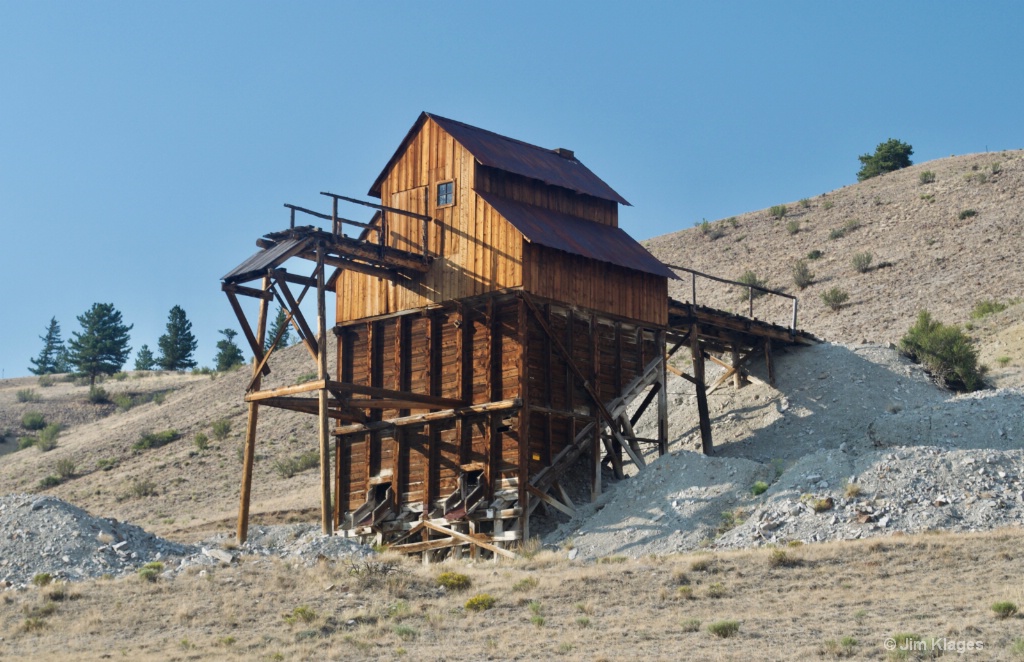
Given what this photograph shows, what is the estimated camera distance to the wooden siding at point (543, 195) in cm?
3872

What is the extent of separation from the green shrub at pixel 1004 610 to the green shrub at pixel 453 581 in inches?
426

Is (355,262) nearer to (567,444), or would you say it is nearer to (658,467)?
(567,444)

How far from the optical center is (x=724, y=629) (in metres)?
22.4

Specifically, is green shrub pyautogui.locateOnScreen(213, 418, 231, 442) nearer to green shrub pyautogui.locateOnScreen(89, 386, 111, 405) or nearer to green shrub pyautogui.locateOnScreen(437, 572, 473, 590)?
green shrub pyautogui.locateOnScreen(89, 386, 111, 405)

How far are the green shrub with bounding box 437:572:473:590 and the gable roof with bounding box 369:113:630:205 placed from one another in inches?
539

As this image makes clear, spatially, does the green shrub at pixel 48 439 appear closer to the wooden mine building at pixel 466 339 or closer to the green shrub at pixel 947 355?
the wooden mine building at pixel 466 339

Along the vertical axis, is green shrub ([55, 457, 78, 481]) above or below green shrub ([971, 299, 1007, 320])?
below

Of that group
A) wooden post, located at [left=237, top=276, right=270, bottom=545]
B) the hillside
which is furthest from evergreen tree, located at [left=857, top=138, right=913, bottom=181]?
wooden post, located at [left=237, top=276, right=270, bottom=545]

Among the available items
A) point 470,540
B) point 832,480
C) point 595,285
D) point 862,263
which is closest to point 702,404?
point 595,285

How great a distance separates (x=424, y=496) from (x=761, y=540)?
419 inches

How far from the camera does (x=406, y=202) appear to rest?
3959cm

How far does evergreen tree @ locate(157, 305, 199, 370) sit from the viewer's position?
101562 millimetres

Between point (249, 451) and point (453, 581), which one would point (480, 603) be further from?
point (249, 451)

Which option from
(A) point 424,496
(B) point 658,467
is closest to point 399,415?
(A) point 424,496
